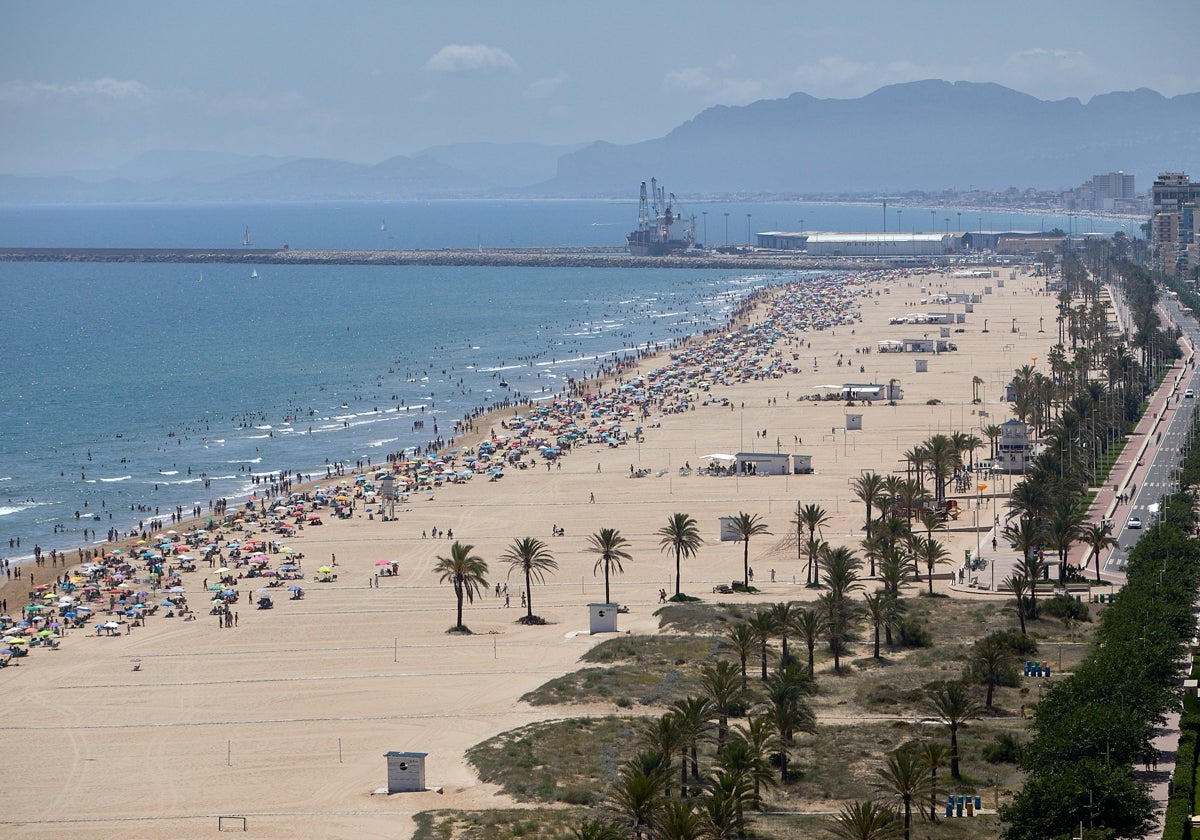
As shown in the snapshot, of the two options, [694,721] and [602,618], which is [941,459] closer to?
[602,618]

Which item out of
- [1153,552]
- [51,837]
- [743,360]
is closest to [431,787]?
[51,837]

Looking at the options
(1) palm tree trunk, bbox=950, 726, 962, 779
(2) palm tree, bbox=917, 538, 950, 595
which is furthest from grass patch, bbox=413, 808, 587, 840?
(2) palm tree, bbox=917, 538, 950, 595

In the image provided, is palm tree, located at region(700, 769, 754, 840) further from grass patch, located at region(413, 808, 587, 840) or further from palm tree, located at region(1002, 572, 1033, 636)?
palm tree, located at region(1002, 572, 1033, 636)

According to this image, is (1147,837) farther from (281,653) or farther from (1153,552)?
(281,653)

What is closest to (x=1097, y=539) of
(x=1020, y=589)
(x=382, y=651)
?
(x=1020, y=589)

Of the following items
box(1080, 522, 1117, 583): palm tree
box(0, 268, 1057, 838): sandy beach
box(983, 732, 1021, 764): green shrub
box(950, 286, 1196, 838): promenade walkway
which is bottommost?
box(0, 268, 1057, 838): sandy beach

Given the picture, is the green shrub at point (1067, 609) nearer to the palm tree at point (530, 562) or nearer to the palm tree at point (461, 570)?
the palm tree at point (530, 562)
